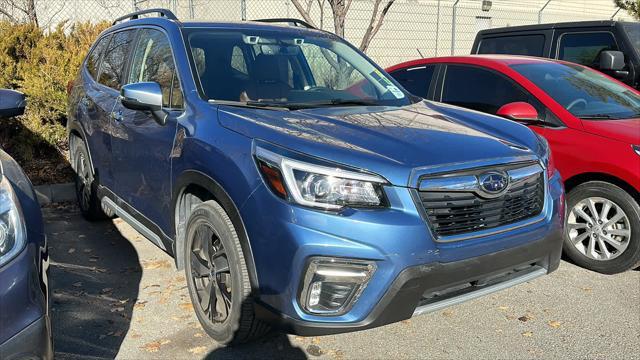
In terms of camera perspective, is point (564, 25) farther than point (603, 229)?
Yes

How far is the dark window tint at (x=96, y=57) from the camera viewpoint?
4988mm

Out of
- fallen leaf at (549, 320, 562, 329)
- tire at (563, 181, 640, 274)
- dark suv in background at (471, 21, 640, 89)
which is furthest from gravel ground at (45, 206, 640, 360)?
dark suv in background at (471, 21, 640, 89)

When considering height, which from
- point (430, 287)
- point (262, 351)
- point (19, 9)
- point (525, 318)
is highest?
point (19, 9)

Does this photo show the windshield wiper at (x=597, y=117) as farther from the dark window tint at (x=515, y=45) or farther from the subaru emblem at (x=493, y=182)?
the dark window tint at (x=515, y=45)

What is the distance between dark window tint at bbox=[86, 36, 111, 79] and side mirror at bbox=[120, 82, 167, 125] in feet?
5.46

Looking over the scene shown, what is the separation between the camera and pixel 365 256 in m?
2.48

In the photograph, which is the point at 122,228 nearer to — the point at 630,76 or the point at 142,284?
the point at 142,284

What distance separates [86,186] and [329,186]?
3.46 metres

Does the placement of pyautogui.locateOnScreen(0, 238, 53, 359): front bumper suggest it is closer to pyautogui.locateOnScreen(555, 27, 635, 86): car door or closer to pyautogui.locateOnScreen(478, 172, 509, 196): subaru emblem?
pyautogui.locateOnScreen(478, 172, 509, 196): subaru emblem

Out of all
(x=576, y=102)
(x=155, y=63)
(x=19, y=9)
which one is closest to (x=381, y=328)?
(x=155, y=63)

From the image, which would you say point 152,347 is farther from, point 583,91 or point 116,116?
point 583,91

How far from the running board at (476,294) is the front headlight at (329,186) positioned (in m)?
0.56

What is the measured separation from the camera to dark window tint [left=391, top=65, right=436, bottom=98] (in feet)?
18.5

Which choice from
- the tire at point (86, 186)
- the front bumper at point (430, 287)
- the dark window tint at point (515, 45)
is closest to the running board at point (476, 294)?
the front bumper at point (430, 287)
